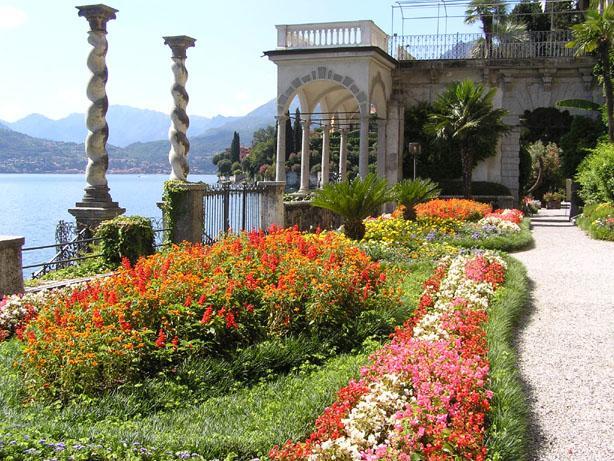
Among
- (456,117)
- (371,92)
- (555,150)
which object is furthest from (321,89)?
(555,150)

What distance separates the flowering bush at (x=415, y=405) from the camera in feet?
13.6

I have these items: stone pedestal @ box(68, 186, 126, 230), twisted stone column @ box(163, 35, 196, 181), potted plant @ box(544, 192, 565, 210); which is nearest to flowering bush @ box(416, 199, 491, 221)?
twisted stone column @ box(163, 35, 196, 181)

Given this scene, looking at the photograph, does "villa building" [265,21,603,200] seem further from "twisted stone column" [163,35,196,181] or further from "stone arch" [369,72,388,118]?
"twisted stone column" [163,35,196,181]

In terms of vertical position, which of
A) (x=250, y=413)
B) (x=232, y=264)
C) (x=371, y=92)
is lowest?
(x=250, y=413)

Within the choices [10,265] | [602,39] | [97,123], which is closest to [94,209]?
[97,123]

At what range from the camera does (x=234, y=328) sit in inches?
254

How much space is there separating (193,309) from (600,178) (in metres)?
18.3

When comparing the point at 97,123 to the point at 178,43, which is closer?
the point at 97,123

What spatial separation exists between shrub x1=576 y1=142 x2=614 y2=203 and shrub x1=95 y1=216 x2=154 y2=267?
1434 centimetres

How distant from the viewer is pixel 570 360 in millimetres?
6949

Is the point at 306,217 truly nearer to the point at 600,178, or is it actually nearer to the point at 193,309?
the point at 600,178

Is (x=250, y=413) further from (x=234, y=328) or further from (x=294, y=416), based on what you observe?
(x=234, y=328)

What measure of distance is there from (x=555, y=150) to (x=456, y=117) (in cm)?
1848

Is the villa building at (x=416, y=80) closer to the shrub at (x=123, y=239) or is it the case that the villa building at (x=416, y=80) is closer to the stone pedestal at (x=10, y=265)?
the shrub at (x=123, y=239)
